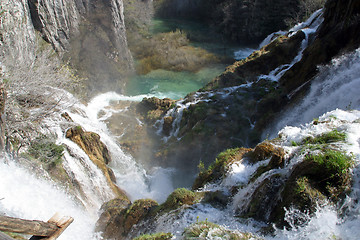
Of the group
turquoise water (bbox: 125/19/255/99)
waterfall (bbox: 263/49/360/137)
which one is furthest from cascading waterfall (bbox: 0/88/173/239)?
turquoise water (bbox: 125/19/255/99)

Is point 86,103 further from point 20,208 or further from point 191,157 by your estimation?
point 20,208

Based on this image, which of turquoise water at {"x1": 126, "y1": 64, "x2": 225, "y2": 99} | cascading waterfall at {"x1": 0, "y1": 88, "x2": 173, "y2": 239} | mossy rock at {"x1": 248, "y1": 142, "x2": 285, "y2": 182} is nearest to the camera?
mossy rock at {"x1": 248, "y1": 142, "x2": 285, "y2": 182}

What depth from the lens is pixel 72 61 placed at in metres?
15.4

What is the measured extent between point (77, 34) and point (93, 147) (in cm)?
993

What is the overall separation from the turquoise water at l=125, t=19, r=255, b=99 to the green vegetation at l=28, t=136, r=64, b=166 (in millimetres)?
10996

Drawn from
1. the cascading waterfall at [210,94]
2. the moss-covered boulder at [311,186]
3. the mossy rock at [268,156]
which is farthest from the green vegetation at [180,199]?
the cascading waterfall at [210,94]

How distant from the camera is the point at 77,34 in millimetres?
15984

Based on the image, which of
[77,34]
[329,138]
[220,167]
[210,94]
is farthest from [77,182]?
[77,34]

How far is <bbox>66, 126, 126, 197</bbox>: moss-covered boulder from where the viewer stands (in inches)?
313

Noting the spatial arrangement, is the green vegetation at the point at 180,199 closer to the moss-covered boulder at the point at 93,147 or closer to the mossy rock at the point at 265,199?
the mossy rock at the point at 265,199

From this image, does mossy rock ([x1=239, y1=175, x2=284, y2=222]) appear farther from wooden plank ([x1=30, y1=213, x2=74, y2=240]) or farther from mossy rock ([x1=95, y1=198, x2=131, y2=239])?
mossy rock ([x1=95, y1=198, x2=131, y2=239])

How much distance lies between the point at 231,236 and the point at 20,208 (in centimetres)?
396

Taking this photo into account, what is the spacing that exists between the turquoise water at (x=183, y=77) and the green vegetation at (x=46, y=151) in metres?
11.0

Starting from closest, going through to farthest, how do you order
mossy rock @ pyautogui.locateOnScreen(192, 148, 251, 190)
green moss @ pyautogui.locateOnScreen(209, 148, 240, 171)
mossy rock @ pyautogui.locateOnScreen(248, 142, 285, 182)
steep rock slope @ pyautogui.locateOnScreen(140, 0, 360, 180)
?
mossy rock @ pyautogui.locateOnScreen(248, 142, 285, 182) → mossy rock @ pyautogui.locateOnScreen(192, 148, 251, 190) → green moss @ pyautogui.locateOnScreen(209, 148, 240, 171) → steep rock slope @ pyautogui.locateOnScreen(140, 0, 360, 180)
